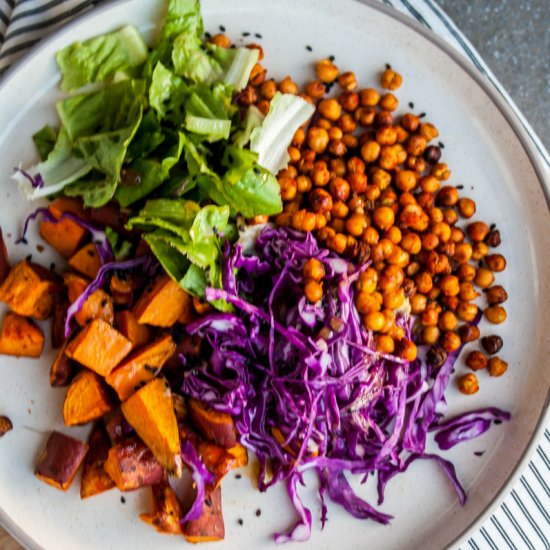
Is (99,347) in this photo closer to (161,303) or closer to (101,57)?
(161,303)

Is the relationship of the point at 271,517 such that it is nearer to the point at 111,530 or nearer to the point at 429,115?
the point at 111,530

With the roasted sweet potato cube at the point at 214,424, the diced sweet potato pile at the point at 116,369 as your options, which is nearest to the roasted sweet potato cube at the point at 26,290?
the diced sweet potato pile at the point at 116,369

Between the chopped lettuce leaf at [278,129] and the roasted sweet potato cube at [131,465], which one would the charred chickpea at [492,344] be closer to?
the chopped lettuce leaf at [278,129]

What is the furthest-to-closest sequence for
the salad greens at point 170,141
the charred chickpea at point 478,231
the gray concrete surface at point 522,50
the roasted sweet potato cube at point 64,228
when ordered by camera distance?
the gray concrete surface at point 522,50
the charred chickpea at point 478,231
the roasted sweet potato cube at point 64,228
the salad greens at point 170,141

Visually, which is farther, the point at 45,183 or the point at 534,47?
the point at 534,47

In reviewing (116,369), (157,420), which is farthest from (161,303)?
(157,420)

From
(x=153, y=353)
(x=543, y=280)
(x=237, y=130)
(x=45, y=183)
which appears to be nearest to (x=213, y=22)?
(x=237, y=130)

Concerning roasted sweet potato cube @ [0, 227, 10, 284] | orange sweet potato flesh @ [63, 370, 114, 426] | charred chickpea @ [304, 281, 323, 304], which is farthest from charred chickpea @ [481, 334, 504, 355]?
roasted sweet potato cube @ [0, 227, 10, 284]
